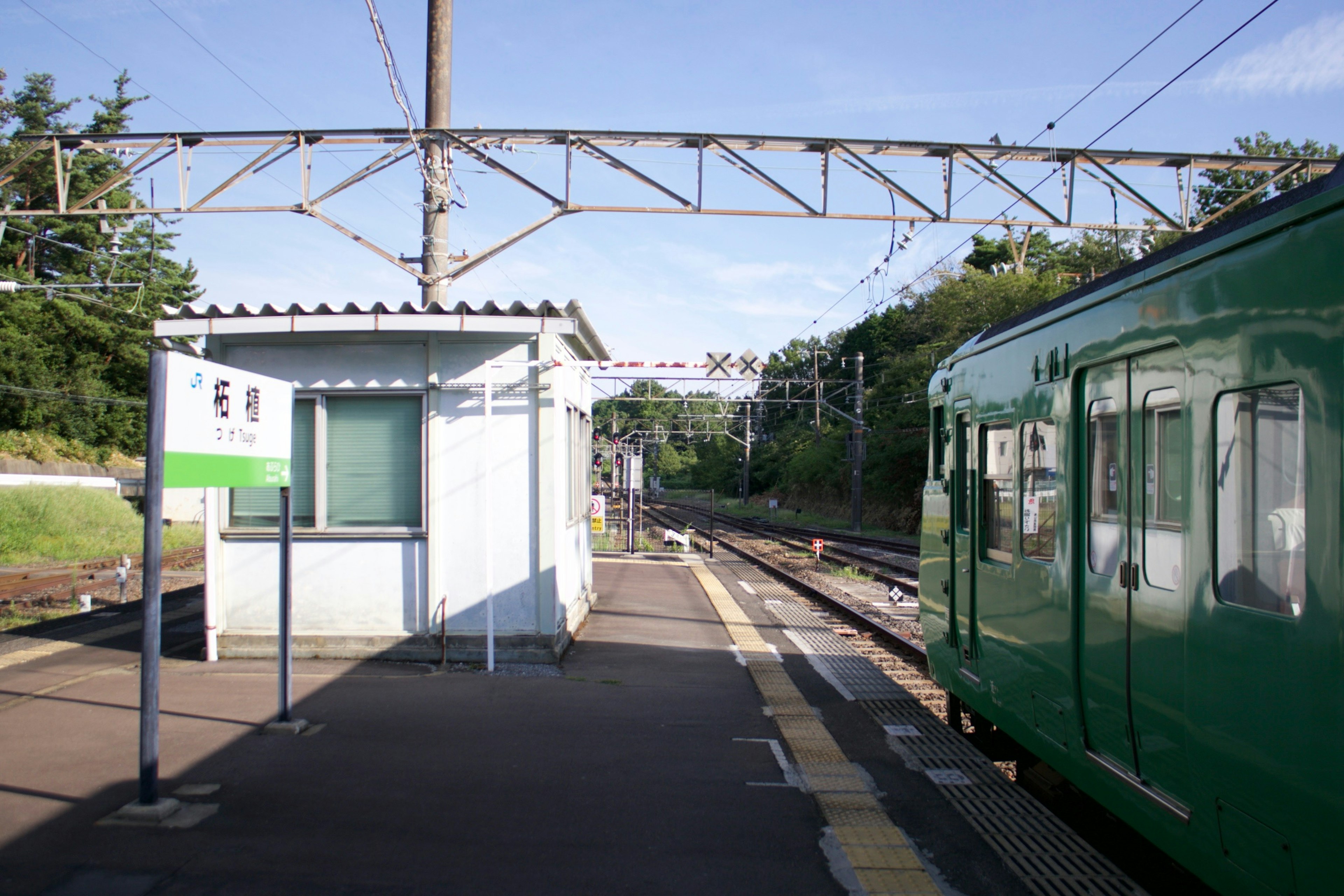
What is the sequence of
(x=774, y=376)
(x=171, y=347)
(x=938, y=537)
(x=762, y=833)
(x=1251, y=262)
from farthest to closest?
(x=774, y=376), (x=171, y=347), (x=938, y=537), (x=762, y=833), (x=1251, y=262)

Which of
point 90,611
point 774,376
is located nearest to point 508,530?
point 90,611

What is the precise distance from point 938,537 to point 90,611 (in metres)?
11.2

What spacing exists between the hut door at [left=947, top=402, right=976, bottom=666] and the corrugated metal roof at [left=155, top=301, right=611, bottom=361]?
3632mm

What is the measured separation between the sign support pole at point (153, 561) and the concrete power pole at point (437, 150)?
6.88 m

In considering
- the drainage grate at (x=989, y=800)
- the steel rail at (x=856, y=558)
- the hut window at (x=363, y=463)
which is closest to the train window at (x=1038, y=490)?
the drainage grate at (x=989, y=800)

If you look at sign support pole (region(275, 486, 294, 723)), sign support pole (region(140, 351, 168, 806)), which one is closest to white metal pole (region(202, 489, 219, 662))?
sign support pole (region(275, 486, 294, 723))

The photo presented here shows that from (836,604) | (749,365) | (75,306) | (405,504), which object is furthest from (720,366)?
(75,306)

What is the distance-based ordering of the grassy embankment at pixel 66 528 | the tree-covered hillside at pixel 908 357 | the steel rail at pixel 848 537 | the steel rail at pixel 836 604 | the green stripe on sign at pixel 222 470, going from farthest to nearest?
the tree-covered hillside at pixel 908 357 → the steel rail at pixel 848 537 → the grassy embankment at pixel 66 528 → the steel rail at pixel 836 604 → the green stripe on sign at pixel 222 470

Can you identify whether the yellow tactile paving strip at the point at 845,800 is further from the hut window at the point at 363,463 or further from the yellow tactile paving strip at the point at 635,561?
the yellow tactile paving strip at the point at 635,561

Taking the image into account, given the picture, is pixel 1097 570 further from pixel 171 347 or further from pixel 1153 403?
pixel 171 347

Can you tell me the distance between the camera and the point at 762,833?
4578 millimetres

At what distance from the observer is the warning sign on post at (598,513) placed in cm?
1823

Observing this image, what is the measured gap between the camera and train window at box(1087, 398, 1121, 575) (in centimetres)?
400

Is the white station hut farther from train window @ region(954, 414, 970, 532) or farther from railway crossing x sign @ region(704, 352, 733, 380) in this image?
railway crossing x sign @ region(704, 352, 733, 380)
